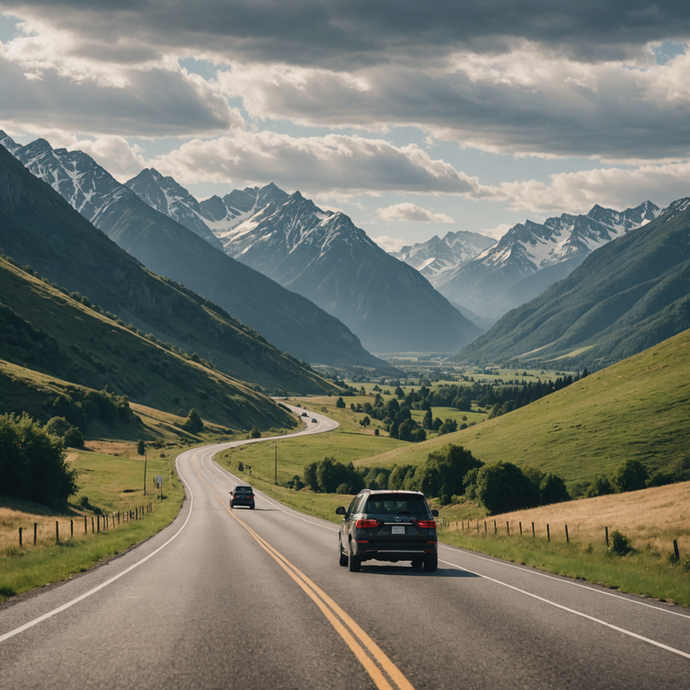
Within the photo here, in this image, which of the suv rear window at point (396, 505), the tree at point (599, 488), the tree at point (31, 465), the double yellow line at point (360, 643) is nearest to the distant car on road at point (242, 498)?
the tree at point (31, 465)

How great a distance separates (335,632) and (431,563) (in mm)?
9193

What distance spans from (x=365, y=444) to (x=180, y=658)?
15750cm

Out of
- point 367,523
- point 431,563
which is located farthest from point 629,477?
point 367,523

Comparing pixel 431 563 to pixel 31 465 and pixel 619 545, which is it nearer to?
pixel 619 545

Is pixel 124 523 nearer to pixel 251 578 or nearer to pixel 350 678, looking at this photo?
pixel 251 578

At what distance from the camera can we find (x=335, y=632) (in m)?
11.9

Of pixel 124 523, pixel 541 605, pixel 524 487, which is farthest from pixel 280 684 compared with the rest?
pixel 524 487

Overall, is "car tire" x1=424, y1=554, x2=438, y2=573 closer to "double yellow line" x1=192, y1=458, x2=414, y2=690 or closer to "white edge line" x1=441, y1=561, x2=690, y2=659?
"white edge line" x1=441, y1=561, x2=690, y2=659

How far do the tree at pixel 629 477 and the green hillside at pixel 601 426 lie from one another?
160 inches

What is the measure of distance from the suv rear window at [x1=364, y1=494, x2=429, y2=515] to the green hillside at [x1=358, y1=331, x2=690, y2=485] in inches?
2716

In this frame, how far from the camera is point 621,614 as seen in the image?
14008mm

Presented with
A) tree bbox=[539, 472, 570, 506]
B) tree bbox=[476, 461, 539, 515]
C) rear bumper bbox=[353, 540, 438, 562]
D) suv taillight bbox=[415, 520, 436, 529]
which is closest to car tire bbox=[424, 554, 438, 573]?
rear bumper bbox=[353, 540, 438, 562]

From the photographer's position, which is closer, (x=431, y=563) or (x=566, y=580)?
(x=566, y=580)

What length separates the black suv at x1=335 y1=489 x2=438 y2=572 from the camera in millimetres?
19906
